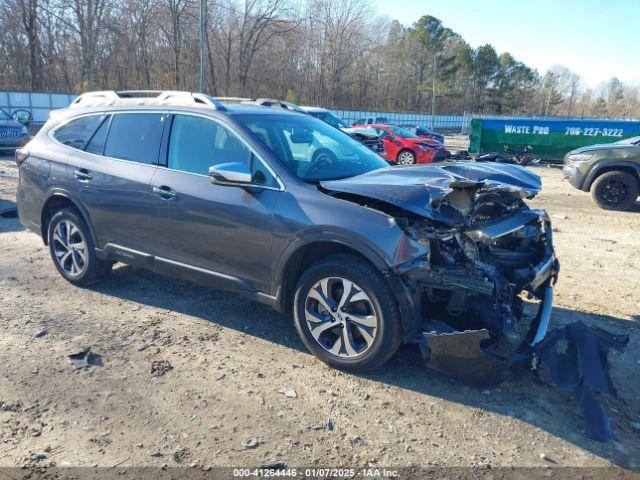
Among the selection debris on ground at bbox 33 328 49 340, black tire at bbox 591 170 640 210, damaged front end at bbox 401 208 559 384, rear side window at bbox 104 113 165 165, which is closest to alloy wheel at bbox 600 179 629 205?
black tire at bbox 591 170 640 210

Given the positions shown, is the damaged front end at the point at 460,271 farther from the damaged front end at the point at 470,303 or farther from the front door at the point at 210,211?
the front door at the point at 210,211

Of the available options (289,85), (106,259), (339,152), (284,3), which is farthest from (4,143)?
(289,85)

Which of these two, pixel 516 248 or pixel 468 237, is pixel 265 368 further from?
pixel 516 248

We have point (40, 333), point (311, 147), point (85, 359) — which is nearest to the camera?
point (85, 359)

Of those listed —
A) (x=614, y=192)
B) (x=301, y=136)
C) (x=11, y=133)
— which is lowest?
(x=614, y=192)

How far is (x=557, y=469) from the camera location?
283 centimetres

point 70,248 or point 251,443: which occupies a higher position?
point 70,248

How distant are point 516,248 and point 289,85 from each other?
5636 centimetres

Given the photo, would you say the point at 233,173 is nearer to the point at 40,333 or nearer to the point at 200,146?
the point at 200,146

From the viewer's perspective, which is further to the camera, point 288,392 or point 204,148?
point 204,148

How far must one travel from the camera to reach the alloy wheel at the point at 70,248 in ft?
17.0

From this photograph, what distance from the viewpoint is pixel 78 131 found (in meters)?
5.25

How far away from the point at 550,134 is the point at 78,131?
1822cm

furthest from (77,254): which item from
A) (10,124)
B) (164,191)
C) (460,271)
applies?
(10,124)
